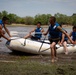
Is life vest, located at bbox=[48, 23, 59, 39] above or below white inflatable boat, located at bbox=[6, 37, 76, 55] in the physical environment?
above

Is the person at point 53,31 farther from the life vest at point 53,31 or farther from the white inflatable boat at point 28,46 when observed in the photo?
the white inflatable boat at point 28,46

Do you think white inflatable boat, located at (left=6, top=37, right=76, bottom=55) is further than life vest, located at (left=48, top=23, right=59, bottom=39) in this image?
Yes

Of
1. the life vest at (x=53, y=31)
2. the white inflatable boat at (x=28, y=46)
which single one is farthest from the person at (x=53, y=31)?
the white inflatable boat at (x=28, y=46)

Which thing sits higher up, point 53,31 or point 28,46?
point 53,31

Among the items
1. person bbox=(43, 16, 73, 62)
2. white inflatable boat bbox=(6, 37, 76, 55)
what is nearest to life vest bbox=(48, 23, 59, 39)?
person bbox=(43, 16, 73, 62)

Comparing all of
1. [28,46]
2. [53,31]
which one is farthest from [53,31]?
[28,46]

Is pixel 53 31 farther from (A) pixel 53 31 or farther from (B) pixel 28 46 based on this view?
(B) pixel 28 46

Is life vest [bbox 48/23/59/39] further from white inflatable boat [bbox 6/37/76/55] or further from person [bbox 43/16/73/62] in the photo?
white inflatable boat [bbox 6/37/76/55]

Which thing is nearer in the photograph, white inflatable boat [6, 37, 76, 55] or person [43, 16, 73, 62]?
person [43, 16, 73, 62]

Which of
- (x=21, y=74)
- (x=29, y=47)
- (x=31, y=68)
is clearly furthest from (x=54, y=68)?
(x=29, y=47)

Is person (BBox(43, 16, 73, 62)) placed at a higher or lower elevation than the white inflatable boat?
higher

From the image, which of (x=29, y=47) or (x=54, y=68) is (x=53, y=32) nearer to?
(x=54, y=68)

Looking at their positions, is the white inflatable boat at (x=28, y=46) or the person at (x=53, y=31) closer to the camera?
the person at (x=53, y=31)

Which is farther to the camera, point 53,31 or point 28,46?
point 28,46
